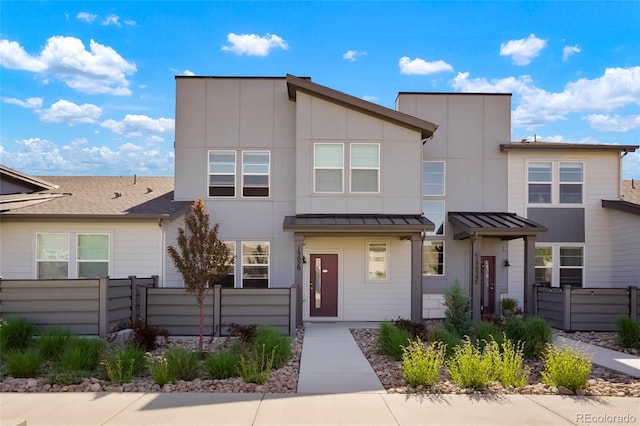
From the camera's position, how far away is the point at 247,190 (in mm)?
18344

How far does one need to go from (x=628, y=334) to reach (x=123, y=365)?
11.1 m

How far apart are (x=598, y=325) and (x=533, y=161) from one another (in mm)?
7004

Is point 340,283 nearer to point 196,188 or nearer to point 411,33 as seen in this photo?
point 196,188

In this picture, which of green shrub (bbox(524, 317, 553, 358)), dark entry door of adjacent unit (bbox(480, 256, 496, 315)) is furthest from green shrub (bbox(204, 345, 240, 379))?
dark entry door of adjacent unit (bbox(480, 256, 496, 315))

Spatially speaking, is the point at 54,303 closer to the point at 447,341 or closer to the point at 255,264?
the point at 255,264

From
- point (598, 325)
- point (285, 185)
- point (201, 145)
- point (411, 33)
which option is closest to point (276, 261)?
point (285, 185)

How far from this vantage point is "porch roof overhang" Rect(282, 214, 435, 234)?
16.1 metres

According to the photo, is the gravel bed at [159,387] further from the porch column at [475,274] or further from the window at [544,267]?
the window at [544,267]

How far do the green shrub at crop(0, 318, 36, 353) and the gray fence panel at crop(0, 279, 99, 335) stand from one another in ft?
2.27

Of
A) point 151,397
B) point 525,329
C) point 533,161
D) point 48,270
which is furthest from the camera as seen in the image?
point 533,161

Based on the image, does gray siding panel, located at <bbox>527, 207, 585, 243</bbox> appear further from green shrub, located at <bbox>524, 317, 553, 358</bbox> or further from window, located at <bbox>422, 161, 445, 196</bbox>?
green shrub, located at <bbox>524, 317, 553, 358</bbox>

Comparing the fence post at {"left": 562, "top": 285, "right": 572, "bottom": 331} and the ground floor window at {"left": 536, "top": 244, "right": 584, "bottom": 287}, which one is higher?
the ground floor window at {"left": 536, "top": 244, "right": 584, "bottom": 287}

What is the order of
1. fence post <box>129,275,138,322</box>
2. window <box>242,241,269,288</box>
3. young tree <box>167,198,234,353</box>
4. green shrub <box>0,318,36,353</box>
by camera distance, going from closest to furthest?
green shrub <box>0,318,36,353</box>, young tree <box>167,198,234,353</box>, fence post <box>129,275,138,322</box>, window <box>242,241,269,288</box>

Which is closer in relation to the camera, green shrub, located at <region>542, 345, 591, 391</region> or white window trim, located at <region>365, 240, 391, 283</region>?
green shrub, located at <region>542, 345, 591, 391</region>
